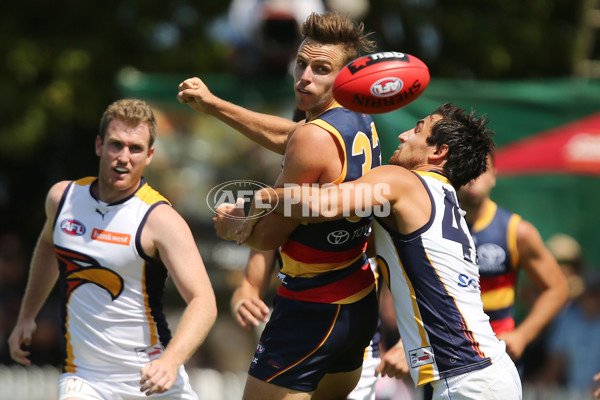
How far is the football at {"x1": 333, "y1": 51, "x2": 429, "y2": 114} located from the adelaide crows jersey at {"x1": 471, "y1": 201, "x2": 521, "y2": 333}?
225cm

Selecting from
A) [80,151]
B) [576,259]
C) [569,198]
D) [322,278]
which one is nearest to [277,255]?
[322,278]

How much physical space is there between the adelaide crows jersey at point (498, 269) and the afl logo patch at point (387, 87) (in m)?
2.31

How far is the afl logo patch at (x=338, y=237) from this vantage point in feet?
14.5

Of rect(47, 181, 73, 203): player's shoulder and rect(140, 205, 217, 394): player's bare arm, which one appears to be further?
rect(47, 181, 73, 203): player's shoulder

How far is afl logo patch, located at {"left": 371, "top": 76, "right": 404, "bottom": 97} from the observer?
4.16 metres

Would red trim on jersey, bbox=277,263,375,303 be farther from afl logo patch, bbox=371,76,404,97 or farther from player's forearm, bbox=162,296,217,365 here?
afl logo patch, bbox=371,76,404,97

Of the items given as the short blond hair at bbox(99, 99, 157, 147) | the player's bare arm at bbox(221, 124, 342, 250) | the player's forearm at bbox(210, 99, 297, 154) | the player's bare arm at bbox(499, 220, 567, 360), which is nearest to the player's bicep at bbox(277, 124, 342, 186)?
the player's bare arm at bbox(221, 124, 342, 250)

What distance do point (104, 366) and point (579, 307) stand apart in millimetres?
5904

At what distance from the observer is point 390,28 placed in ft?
40.1

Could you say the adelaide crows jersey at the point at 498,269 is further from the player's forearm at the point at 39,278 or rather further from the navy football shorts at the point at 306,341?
the player's forearm at the point at 39,278

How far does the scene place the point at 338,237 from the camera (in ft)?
14.5

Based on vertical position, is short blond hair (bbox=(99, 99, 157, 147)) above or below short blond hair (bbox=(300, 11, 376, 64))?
below

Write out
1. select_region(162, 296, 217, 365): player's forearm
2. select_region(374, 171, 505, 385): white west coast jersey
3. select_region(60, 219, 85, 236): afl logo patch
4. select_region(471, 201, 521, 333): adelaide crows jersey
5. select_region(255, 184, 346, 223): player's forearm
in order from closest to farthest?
select_region(255, 184, 346, 223): player's forearm < select_region(374, 171, 505, 385): white west coast jersey < select_region(162, 296, 217, 365): player's forearm < select_region(60, 219, 85, 236): afl logo patch < select_region(471, 201, 521, 333): adelaide crows jersey

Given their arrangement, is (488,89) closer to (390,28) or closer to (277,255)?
(390,28)
